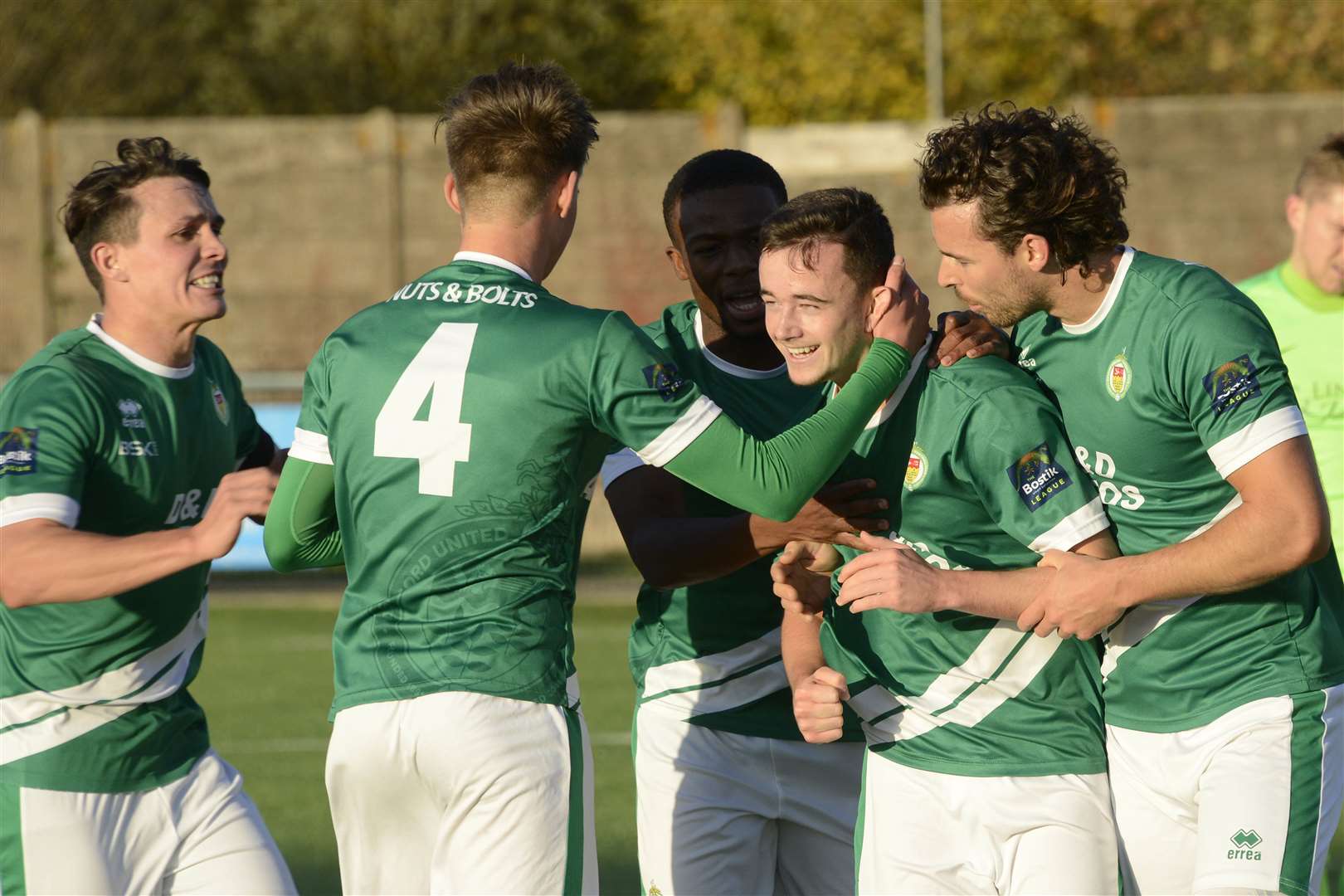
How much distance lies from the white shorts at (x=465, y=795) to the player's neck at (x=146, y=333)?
1.81 metres

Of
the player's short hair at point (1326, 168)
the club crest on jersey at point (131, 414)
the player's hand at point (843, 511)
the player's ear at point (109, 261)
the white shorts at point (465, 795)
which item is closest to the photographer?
the white shorts at point (465, 795)

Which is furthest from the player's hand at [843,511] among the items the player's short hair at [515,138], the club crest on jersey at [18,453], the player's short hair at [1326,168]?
the player's short hair at [1326,168]

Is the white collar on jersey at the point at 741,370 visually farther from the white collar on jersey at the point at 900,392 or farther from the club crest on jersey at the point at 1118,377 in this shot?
the club crest on jersey at the point at 1118,377

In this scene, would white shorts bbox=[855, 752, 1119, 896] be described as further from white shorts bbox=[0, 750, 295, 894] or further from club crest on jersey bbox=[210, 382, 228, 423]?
club crest on jersey bbox=[210, 382, 228, 423]

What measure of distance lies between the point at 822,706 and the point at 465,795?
0.98 meters

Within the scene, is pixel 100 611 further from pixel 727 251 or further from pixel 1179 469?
pixel 1179 469

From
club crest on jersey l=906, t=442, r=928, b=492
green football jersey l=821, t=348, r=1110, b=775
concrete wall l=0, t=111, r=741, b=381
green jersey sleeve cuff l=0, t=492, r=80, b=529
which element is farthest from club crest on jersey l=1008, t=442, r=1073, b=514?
concrete wall l=0, t=111, r=741, b=381

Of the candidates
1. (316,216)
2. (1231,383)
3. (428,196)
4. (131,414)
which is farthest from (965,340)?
(316,216)

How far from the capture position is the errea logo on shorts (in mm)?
4125

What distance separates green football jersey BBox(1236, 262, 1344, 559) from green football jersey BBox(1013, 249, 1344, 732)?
8.00 ft

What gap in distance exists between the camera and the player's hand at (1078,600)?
4.07m

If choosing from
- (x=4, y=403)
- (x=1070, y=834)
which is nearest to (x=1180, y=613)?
(x=1070, y=834)

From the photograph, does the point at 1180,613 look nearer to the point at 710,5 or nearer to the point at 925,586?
the point at 925,586

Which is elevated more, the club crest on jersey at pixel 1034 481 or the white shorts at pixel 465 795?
the club crest on jersey at pixel 1034 481
